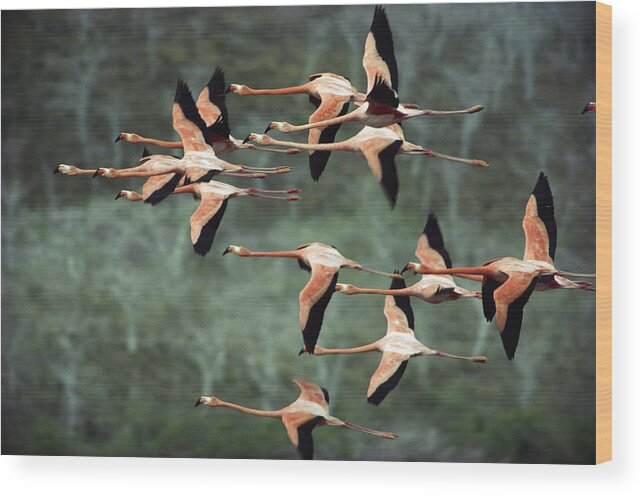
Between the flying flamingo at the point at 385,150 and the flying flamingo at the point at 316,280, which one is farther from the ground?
the flying flamingo at the point at 385,150

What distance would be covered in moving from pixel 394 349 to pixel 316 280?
1.37 feet

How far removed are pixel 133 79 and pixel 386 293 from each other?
53.7 inches

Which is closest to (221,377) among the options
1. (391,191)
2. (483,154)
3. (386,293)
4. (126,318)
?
(126,318)

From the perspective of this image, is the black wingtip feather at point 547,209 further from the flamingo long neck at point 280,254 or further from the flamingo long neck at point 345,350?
the flamingo long neck at point 280,254

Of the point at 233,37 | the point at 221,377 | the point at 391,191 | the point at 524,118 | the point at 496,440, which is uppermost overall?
the point at 233,37

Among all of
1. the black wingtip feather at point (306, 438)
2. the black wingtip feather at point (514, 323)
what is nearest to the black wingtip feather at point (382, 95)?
the black wingtip feather at point (514, 323)

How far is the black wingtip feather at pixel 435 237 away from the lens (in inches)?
163

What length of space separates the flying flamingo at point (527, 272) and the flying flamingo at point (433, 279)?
0.28 feet

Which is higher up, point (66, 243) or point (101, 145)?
point (101, 145)

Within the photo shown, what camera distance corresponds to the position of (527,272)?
4.12 meters

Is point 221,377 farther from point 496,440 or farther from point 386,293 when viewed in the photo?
point 496,440

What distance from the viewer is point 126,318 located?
4270 millimetres

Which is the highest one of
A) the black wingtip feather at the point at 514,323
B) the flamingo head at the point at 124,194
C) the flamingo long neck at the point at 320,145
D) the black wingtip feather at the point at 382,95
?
the black wingtip feather at the point at 382,95

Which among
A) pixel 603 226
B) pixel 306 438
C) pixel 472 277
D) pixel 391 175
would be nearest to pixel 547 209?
pixel 603 226
